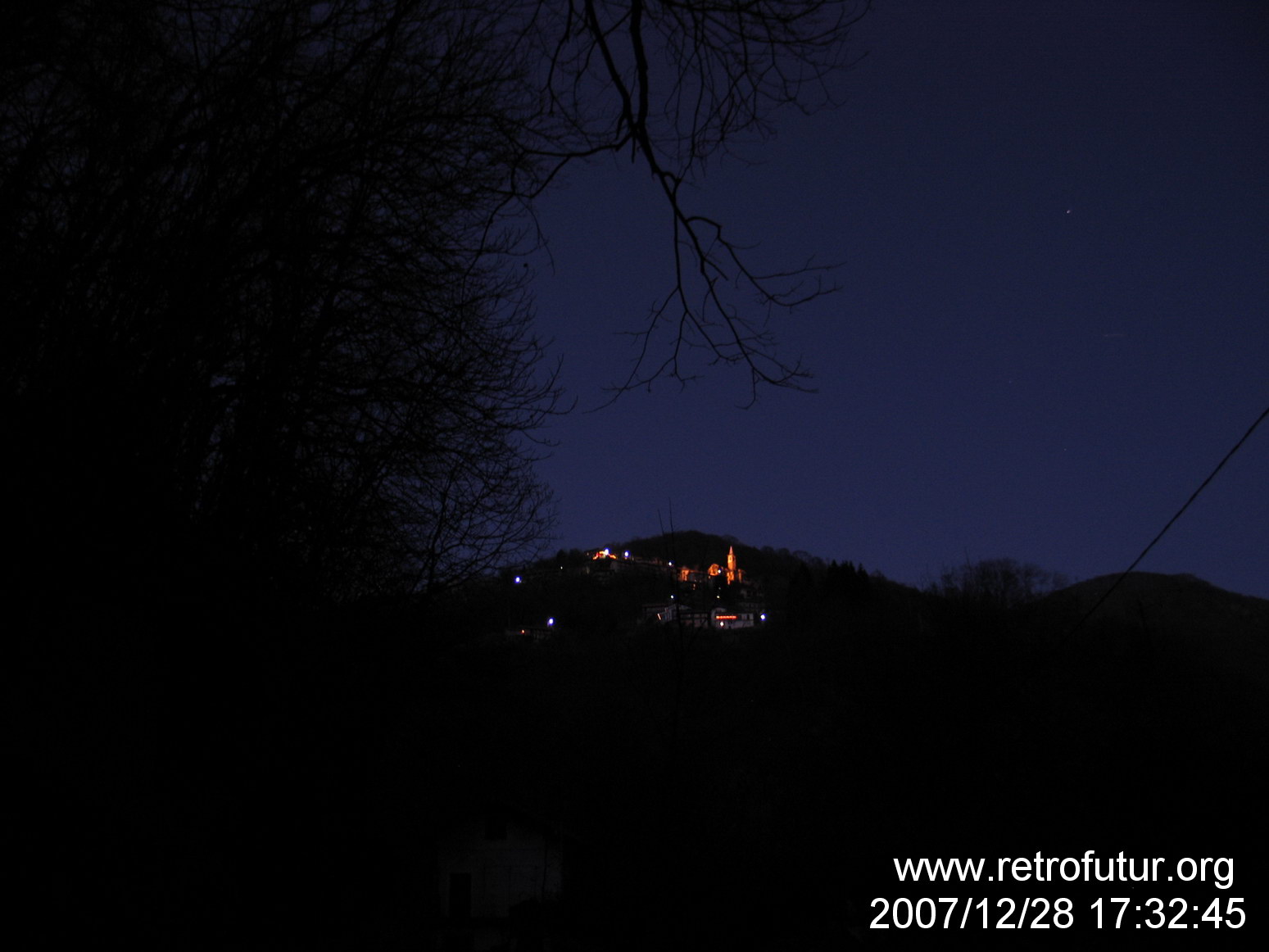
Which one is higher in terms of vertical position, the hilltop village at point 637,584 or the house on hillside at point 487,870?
the hilltop village at point 637,584

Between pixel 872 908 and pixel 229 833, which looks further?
pixel 872 908

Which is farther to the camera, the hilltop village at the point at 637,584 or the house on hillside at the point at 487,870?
the house on hillside at the point at 487,870

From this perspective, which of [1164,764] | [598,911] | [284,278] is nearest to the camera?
[284,278]

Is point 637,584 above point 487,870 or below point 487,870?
above

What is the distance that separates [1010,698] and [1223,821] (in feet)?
34.0

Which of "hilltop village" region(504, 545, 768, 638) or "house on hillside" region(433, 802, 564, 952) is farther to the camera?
"house on hillside" region(433, 802, 564, 952)

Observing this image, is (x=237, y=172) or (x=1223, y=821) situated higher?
(x=237, y=172)

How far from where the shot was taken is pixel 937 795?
14633 millimetres

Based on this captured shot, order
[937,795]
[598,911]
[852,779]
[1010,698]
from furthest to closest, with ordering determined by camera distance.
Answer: [852,779]
[1010,698]
[937,795]
[598,911]

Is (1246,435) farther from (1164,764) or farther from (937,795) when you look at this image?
(937,795)

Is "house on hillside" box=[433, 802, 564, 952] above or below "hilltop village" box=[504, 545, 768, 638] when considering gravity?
below

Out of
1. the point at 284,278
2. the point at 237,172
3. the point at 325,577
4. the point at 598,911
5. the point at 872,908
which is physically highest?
the point at 237,172

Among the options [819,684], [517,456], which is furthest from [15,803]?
[819,684]

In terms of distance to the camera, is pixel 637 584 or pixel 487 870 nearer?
pixel 637 584
